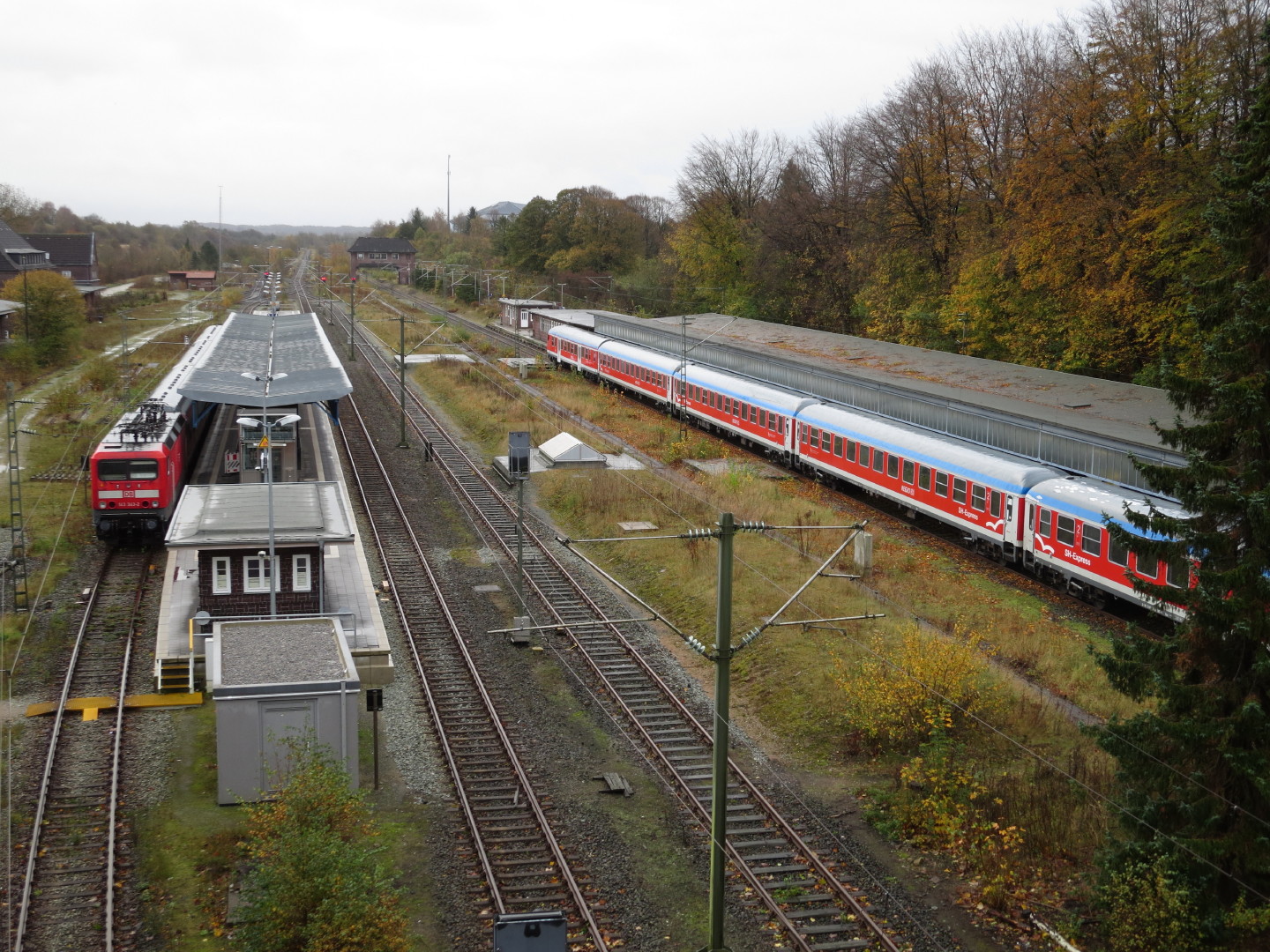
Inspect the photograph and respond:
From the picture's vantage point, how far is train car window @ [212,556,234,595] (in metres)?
22.5

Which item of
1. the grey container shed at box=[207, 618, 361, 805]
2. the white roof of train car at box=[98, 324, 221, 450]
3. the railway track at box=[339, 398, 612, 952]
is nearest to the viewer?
the railway track at box=[339, 398, 612, 952]

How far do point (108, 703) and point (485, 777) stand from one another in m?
7.48

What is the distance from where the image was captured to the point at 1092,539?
82.2 ft

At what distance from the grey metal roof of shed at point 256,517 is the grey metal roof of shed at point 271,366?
6076 mm

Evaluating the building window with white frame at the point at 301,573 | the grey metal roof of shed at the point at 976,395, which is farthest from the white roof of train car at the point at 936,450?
Result: the building window with white frame at the point at 301,573

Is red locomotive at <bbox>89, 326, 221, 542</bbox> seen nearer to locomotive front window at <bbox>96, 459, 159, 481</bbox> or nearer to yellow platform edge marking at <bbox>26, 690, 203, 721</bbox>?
locomotive front window at <bbox>96, 459, 159, 481</bbox>

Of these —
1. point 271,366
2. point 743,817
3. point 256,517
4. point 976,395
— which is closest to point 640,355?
point 271,366

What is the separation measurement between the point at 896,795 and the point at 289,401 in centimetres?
2239

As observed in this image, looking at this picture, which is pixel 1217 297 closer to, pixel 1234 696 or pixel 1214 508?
pixel 1214 508

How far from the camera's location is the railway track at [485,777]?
48.7 feet

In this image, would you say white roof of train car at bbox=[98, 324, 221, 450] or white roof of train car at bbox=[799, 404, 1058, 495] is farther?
white roof of train car at bbox=[98, 324, 221, 450]

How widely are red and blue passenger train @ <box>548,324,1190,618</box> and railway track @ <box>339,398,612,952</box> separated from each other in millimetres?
8547

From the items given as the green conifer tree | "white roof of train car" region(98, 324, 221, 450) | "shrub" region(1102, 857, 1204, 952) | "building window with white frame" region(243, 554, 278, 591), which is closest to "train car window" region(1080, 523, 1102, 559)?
the green conifer tree

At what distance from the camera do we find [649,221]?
406 ft
